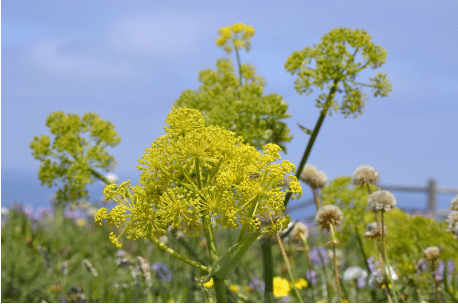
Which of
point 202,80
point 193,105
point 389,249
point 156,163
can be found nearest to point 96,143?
point 193,105

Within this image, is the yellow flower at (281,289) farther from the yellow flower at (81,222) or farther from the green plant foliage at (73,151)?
the yellow flower at (81,222)

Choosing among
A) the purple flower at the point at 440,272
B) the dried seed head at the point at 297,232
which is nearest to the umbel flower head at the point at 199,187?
the dried seed head at the point at 297,232

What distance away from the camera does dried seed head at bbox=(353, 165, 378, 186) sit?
9.37 ft

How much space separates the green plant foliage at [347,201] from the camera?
359 cm

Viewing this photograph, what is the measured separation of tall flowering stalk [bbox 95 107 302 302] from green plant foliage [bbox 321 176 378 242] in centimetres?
212

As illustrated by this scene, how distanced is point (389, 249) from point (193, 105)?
2.19 meters

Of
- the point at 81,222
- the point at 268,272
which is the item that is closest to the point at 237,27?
the point at 268,272

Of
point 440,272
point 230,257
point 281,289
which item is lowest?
point 281,289

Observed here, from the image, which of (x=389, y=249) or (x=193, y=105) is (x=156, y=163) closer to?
(x=193, y=105)

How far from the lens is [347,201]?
367cm

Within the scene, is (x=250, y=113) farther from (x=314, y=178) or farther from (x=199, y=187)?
(x=199, y=187)

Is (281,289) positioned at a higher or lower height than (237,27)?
lower

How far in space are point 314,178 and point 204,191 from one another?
1617 millimetres

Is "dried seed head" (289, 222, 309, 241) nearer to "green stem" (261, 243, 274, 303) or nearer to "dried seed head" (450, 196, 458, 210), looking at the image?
"green stem" (261, 243, 274, 303)
